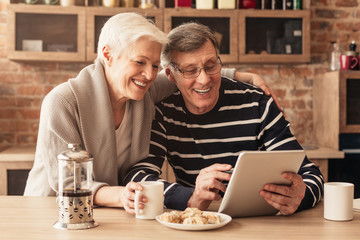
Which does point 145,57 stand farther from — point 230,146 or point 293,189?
point 293,189

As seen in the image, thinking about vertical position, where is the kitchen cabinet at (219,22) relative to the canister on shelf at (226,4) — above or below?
below

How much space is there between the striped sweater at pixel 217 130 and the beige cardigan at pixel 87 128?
11 centimetres

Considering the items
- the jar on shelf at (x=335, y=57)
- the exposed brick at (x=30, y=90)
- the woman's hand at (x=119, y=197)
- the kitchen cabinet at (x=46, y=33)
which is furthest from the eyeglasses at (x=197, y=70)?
the exposed brick at (x=30, y=90)

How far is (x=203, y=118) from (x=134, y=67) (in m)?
0.42

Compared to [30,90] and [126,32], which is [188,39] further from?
[30,90]

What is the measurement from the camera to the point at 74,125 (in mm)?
1610

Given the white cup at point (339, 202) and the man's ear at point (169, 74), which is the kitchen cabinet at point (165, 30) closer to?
the man's ear at point (169, 74)

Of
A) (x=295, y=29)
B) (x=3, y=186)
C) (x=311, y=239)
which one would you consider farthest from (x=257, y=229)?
(x=295, y=29)

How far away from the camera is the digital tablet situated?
124cm

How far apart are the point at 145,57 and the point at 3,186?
Result: 1882mm

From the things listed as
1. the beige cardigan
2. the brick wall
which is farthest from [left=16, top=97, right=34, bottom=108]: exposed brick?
the beige cardigan

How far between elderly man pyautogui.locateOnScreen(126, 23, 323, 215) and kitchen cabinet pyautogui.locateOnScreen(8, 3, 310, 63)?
1517 millimetres

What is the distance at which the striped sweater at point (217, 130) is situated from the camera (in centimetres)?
190

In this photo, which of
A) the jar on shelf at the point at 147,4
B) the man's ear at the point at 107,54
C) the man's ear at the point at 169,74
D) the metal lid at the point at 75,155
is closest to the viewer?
the metal lid at the point at 75,155
